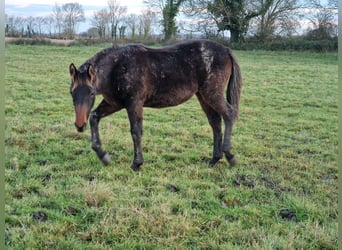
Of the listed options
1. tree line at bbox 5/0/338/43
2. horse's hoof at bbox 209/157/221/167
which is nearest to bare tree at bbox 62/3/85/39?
tree line at bbox 5/0/338/43

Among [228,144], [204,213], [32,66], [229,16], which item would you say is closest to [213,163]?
[228,144]

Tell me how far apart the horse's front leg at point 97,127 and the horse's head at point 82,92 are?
0.99 metres

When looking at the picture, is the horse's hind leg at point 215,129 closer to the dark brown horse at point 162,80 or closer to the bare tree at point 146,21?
the dark brown horse at point 162,80

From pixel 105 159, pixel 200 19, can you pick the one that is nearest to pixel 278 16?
pixel 200 19

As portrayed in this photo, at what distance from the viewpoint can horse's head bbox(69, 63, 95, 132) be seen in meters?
3.48

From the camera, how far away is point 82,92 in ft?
11.6

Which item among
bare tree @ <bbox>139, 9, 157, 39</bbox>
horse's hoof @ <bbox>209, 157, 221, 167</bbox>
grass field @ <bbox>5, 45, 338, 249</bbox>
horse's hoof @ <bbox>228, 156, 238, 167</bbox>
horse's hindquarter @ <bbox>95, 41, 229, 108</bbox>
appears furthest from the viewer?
horse's hoof @ <bbox>209, 157, 221, 167</bbox>

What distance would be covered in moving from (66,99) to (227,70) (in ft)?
19.1

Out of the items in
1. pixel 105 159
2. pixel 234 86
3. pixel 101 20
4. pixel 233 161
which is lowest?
pixel 233 161

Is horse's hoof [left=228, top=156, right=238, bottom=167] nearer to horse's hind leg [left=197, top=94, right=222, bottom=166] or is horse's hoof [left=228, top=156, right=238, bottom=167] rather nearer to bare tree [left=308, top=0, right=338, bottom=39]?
horse's hind leg [left=197, top=94, right=222, bottom=166]

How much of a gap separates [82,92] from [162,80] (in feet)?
4.57

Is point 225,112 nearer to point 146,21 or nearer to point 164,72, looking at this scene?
point 164,72

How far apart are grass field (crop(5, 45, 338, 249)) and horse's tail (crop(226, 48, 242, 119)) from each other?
2.95ft

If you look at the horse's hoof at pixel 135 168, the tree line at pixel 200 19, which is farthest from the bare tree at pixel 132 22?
the horse's hoof at pixel 135 168
